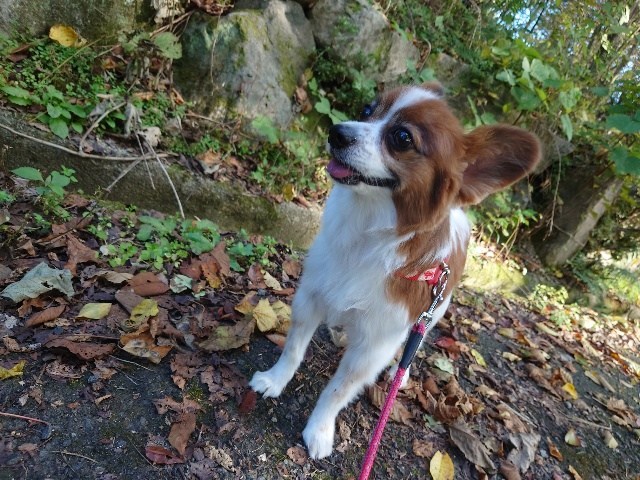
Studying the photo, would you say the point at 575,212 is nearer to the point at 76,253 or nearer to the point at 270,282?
the point at 270,282

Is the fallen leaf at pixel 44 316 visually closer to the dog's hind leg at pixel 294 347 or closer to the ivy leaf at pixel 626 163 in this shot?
the dog's hind leg at pixel 294 347

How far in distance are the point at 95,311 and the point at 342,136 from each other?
1.78 metres

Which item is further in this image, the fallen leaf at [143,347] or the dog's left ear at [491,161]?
the fallen leaf at [143,347]

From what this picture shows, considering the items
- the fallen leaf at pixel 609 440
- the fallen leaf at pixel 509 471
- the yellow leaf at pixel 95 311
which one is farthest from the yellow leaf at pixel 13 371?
the fallen leaf at pixel 609 440

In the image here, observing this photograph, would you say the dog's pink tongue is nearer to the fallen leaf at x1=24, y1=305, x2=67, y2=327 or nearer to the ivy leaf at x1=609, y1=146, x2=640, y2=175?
the fallen leaf at x1=24, y1=305, x2=67, y2=327

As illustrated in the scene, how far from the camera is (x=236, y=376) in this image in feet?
8.27

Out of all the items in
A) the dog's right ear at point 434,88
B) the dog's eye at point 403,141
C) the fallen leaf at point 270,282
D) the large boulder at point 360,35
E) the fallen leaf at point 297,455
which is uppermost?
the large boulder at point 360,35

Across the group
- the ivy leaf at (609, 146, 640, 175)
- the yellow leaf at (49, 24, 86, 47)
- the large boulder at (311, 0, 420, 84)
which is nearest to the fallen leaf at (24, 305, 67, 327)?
the yellow leaf at (49, 24, 86, 47)

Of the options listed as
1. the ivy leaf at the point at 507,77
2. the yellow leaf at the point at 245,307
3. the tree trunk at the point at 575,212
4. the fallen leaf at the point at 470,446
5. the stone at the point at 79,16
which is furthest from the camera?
the tree trunk at the point at 575,212

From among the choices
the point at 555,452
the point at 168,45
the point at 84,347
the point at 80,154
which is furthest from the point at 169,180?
the point at 555,452

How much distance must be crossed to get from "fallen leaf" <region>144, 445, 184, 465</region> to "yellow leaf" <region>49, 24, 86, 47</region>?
12.2 ft

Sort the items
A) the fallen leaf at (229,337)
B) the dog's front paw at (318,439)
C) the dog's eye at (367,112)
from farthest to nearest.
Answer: the fallen leaf at (229,337), the dog's front paw at (318,439), the dog's eye at (367,112)

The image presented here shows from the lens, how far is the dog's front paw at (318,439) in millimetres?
2334

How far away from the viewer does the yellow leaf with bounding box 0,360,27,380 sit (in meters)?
1.96
